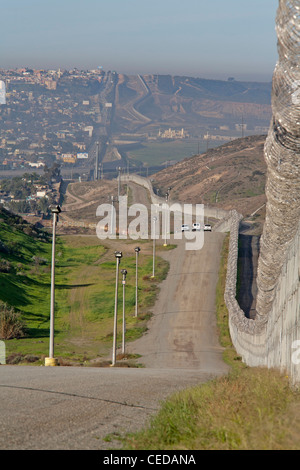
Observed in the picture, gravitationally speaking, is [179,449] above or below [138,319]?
above

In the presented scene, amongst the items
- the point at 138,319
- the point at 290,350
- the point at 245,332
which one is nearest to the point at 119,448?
the point at 290,350

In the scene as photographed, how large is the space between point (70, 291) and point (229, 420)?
179 ft

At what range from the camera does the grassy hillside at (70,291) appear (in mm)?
41438

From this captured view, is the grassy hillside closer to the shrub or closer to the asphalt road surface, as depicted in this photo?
the shrub

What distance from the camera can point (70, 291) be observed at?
62500 millimetres

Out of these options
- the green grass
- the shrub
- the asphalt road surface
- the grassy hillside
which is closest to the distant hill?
the grassy hillside

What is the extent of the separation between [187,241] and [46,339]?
43381 millimetres

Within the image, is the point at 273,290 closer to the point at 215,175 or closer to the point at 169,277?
the point at 169,277

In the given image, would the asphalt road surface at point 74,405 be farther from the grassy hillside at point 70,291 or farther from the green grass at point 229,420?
the grassy hillside at point 70,291

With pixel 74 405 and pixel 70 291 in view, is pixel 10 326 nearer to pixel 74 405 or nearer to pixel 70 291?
pixel 70 291

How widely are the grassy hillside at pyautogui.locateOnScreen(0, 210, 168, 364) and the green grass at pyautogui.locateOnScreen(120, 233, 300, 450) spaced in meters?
22.5

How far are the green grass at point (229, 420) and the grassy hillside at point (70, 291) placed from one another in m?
22.5

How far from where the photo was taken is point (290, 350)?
14117mm

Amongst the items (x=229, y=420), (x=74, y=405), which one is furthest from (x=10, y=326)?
(x=229, y=420)
